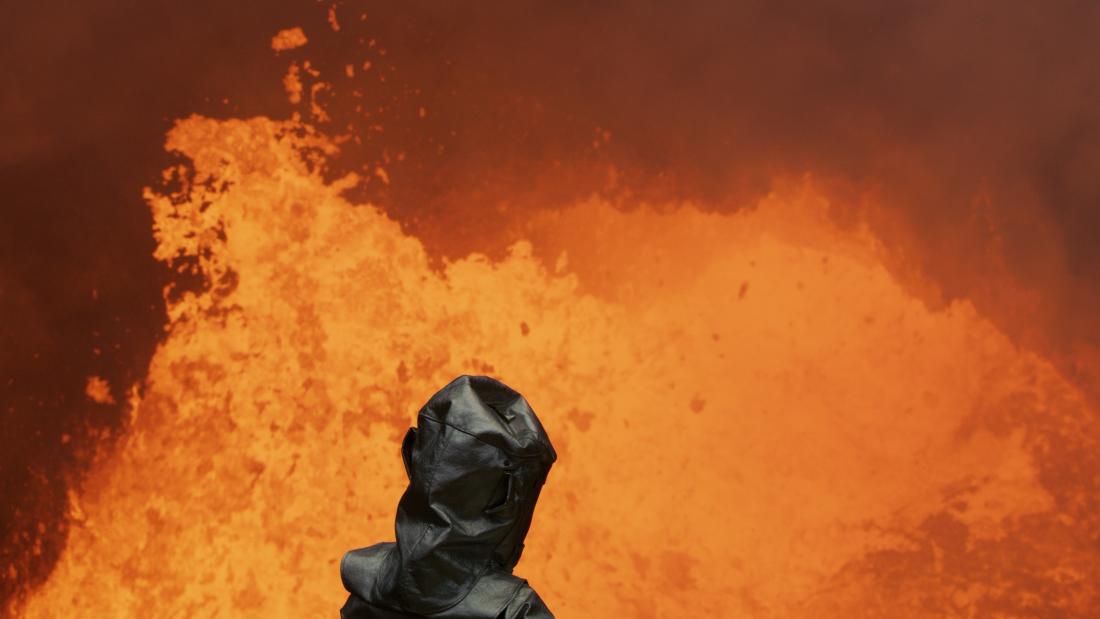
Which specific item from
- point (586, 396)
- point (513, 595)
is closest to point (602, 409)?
point (586, 396)

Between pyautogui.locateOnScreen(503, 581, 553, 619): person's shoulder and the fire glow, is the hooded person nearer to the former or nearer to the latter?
pyautogui.locateOnScreen(503, 581, 553, 619): person's shoulder

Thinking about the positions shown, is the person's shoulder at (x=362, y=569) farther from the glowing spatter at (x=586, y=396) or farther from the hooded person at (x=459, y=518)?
the glowing spatter at (x=586, y=396)

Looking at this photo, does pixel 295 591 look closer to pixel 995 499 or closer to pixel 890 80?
pixel 995 499

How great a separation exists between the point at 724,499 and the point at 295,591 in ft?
4.44

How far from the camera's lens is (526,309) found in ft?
8.96

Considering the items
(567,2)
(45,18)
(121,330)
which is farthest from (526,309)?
(45,18)

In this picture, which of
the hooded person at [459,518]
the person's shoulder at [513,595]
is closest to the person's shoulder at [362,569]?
the hooded person at [459,518]

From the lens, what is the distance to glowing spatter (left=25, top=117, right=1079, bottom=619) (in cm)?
264

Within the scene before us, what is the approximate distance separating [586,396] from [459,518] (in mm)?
1198

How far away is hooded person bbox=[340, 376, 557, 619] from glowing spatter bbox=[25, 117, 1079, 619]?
1.08 metres

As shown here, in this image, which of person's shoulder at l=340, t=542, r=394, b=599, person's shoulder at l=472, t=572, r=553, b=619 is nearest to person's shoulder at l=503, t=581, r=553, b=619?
person's shoulder at l=472, t=572, r=553, b=619

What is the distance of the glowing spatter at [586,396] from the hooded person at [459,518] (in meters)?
1.08

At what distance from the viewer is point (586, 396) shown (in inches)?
107

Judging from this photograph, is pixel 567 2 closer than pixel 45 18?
No
